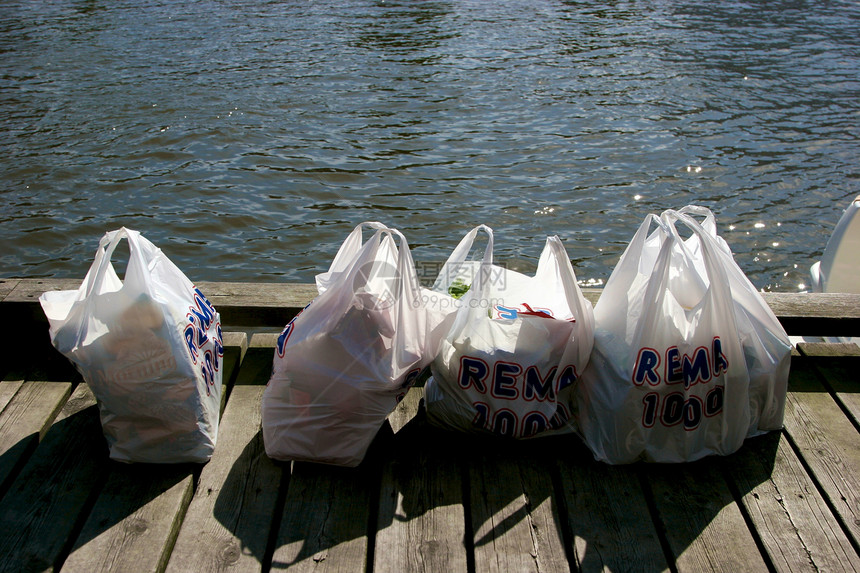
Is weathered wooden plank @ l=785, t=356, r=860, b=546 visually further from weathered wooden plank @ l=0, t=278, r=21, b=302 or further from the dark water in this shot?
weathered wooden plank @ l=0, t=278, r=21, b=302

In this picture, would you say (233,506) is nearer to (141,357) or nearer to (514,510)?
(141,357)

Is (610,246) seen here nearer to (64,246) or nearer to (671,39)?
(64,246)

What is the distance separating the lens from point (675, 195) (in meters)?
6.33

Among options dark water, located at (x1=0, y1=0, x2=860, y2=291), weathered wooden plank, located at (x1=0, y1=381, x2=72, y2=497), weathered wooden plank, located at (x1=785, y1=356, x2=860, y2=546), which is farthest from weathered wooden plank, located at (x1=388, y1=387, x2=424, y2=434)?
dark water, located at (x1=0, y1=0, x2=860, y2=291)

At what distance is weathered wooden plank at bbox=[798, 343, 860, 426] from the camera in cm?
276

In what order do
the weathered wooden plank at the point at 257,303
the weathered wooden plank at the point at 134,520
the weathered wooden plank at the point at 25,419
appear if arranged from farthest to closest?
the weathered wooden plank at the point at 257,303 < the weathered wooden plank at the point at 25,419 < the weathered wooden plank at the point at 134,520

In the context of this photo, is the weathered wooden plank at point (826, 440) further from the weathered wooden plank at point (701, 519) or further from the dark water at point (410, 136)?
the dark water at point (410, 136)

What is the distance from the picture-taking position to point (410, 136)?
7562mm

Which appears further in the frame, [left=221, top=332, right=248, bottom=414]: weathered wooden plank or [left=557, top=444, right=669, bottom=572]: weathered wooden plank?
[left=221, top=332, right=248, bottom=414]: weathered wooden plank

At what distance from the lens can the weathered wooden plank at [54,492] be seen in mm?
2035

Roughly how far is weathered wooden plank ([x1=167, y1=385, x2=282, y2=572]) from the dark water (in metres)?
2.82

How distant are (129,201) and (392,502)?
4793 millimetres

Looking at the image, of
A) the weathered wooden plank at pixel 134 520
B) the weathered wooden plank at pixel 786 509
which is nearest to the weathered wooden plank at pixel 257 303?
the weathered wooden plank at pixel 134 520

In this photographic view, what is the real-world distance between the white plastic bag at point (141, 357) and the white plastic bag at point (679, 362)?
1.32 m
